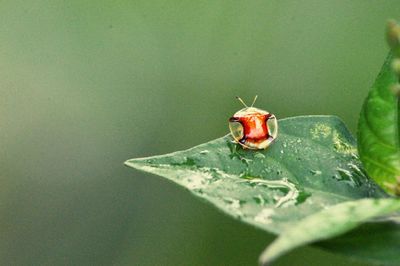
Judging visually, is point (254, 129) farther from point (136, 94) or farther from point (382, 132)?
point (136, 94)

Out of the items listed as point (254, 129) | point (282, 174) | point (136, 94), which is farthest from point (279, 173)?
point (136, 94)

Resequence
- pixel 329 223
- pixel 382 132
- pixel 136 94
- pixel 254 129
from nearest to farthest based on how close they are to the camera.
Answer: pixel 329 223 < pixel 382 132 < pixel 254 129 < pixel 136 94

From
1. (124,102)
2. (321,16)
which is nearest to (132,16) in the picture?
(124,102)

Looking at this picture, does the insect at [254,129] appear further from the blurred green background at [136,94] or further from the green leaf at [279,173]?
the blurred green background at [136,94]

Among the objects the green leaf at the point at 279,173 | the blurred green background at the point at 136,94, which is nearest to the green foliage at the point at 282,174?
the green leaf at the point at 279,173

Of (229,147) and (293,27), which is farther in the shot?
(293,27)

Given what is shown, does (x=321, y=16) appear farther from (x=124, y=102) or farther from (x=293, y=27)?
(x=124, y=102)
